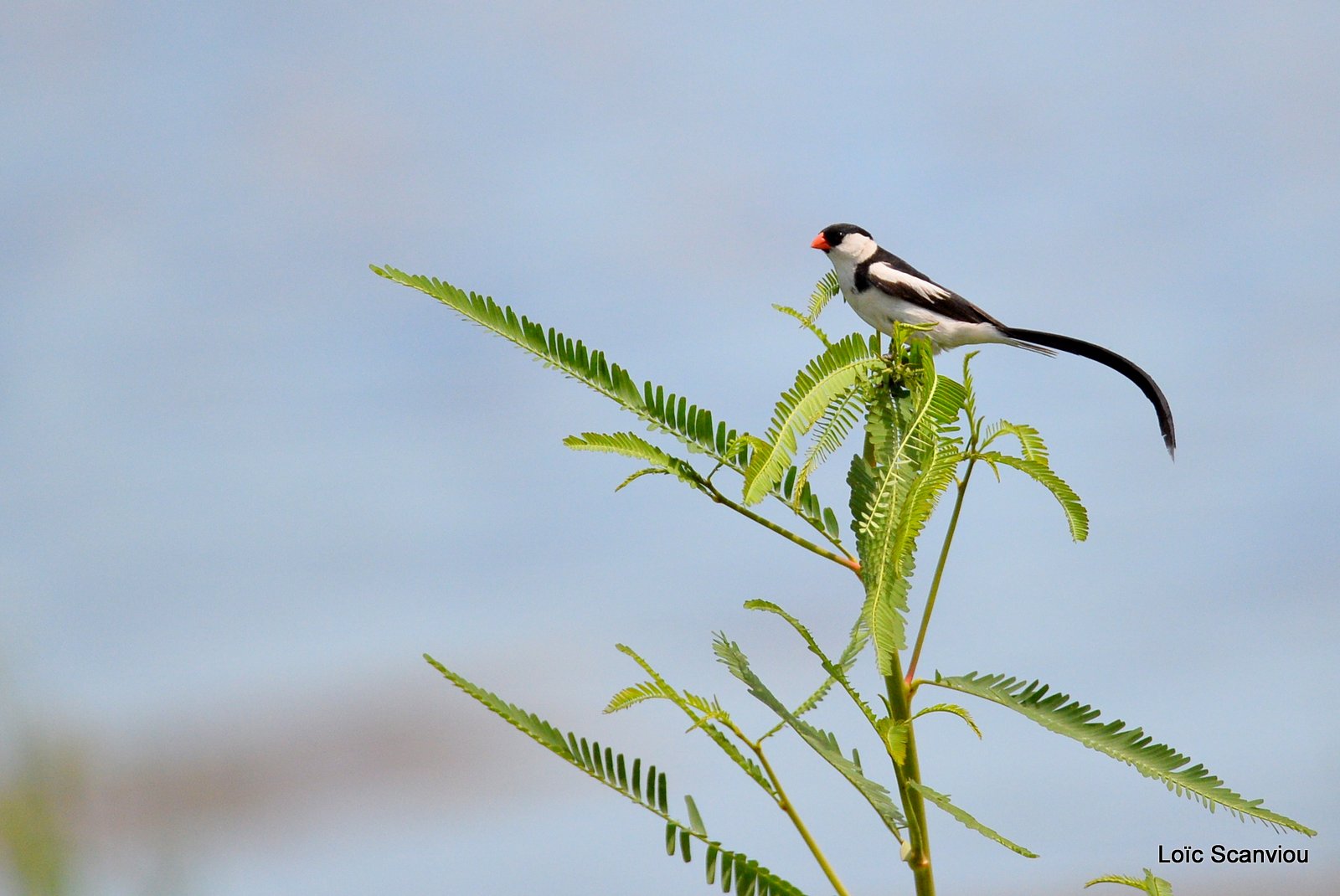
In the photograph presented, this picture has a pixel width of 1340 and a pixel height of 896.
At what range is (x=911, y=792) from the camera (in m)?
2.60

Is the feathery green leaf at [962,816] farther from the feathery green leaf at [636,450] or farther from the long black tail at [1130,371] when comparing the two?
the long black tail at [1130,371]

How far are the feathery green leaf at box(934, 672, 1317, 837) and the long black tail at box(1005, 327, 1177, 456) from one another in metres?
1.08

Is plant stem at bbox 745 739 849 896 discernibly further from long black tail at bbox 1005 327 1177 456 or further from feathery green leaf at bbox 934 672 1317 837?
long black tail at bbox 1005 327 1177 456

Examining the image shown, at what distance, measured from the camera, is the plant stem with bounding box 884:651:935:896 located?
2.55m

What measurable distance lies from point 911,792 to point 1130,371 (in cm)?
212

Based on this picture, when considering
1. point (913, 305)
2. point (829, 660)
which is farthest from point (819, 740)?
point (913, 305)

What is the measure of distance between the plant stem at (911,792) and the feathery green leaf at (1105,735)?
0.22 metres

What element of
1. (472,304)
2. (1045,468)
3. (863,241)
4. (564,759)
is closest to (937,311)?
(863,241)

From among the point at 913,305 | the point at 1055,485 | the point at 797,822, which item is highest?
the point at 913,305

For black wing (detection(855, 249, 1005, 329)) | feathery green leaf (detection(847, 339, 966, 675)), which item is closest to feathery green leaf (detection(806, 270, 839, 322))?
feathery green leaf (detection(847, 339, 966, 675))

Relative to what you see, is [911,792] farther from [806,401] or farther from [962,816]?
[806,401]

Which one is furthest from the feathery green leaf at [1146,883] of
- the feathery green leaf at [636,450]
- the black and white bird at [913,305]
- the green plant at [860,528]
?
the black and white bird at [913,305]

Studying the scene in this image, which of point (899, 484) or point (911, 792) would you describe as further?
point (899, 484)

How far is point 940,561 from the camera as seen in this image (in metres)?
2.80
